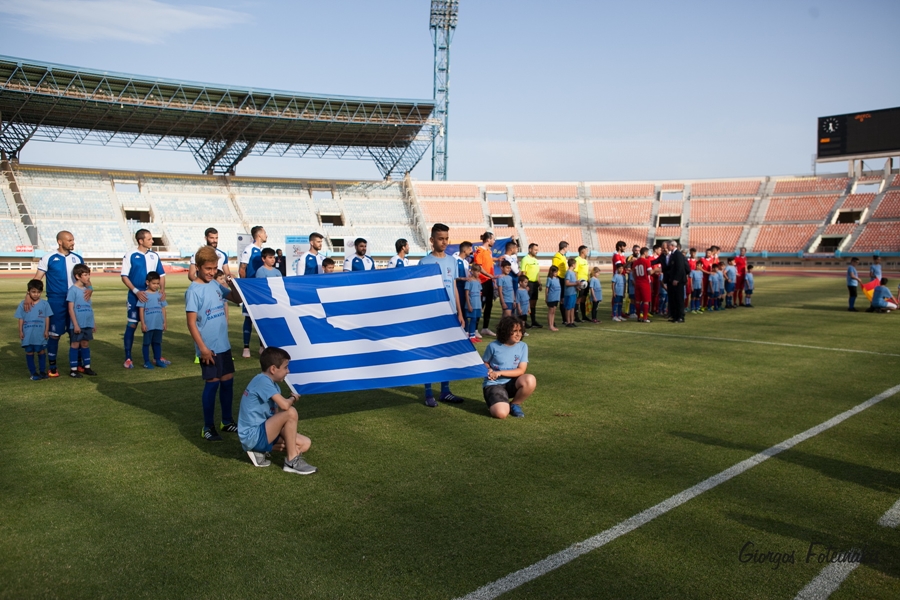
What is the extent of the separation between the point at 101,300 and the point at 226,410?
16.9 metres

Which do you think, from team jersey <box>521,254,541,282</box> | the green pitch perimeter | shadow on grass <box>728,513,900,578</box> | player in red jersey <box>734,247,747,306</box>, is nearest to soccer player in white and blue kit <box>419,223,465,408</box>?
the green pitch perimeter

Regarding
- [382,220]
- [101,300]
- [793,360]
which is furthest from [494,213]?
[793,360]

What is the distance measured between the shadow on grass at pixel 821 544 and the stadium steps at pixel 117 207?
47.1 m

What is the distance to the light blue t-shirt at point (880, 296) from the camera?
16.0 m

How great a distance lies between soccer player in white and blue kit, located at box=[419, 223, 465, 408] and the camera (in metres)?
6.88

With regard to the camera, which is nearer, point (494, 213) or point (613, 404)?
point (613, 404)

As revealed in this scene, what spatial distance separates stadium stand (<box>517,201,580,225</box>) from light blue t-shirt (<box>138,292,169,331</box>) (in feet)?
163

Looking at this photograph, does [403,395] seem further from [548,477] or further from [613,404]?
[548,477]

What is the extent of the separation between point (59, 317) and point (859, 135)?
184 ft

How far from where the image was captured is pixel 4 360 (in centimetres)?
957

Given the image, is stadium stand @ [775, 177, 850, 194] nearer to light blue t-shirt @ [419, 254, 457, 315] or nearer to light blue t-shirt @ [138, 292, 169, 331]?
light blue t-shirt @ [419, 254, 457, 315]

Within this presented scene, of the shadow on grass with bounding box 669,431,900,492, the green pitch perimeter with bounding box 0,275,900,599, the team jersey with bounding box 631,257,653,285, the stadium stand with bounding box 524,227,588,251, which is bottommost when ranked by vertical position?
the green pitch perimeter with bounding box 0,275,900,599

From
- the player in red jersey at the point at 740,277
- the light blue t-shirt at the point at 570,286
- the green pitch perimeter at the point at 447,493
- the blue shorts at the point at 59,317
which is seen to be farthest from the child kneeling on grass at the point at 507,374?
the player in red jersey at the point at 740,277

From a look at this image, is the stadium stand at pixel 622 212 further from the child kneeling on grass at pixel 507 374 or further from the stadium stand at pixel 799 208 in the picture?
the child kneeling on grass at pixel 507 374
